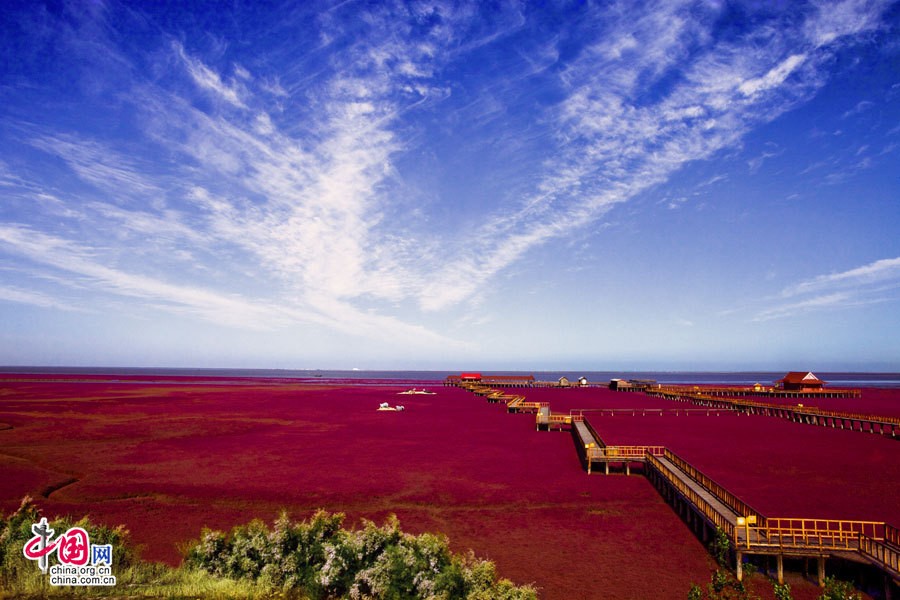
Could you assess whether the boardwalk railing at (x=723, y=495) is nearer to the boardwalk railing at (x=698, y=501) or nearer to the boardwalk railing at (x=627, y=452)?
the boardwalk railing at (x=698, y=501)

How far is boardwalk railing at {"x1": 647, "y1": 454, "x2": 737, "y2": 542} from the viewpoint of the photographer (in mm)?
14893

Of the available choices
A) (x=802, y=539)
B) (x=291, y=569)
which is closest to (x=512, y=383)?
(x=802, y=539)

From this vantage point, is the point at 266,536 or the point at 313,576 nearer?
the point at 313,576

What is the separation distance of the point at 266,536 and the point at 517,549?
7747 millimetres

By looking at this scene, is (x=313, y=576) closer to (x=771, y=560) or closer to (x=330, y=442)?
(x=771, y=560)

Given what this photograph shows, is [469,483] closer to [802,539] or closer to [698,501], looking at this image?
[698,501]

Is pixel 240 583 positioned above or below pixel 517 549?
above

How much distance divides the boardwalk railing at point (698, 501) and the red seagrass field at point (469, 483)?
1.04m

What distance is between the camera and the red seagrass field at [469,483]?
A: 15.8m

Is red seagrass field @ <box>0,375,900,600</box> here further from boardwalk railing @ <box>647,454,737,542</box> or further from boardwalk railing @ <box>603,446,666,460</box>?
boardwalk railing @ <box>603,446,666,460</box>

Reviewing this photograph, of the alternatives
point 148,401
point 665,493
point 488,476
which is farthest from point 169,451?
point 148,401

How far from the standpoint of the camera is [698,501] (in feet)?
58.6

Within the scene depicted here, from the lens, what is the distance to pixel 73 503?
67.9 feet

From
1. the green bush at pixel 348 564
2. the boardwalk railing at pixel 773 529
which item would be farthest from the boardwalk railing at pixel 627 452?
the green bush at pixel 348 564
